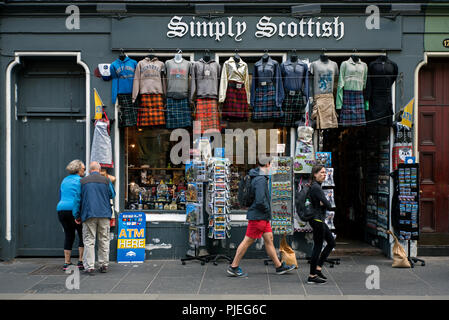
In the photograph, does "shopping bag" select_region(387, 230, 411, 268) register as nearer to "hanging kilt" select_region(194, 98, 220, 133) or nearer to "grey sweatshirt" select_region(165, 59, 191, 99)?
"hanging kilt" select_region(194, 98, 220, 133)

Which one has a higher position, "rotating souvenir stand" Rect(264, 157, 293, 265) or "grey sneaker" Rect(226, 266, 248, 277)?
"rotating souvenir stand" Rect(264, 157, 293, 265)

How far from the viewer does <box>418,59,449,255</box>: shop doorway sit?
350 inches

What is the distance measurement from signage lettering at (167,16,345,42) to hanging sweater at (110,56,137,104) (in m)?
0.98

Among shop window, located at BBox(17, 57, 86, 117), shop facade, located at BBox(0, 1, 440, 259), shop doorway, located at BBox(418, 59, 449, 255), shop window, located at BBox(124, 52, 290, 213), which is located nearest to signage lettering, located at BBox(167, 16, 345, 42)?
shop facade, located at BBox(0, 1, 440, 259)

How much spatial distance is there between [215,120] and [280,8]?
8.47 feet

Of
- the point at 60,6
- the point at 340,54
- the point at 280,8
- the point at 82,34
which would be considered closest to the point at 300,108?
the point at 340,54

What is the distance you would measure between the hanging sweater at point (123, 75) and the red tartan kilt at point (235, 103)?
1.91 metres

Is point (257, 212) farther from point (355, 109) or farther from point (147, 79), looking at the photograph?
point (147, 79)

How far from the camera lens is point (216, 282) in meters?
7.04

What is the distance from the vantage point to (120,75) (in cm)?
848

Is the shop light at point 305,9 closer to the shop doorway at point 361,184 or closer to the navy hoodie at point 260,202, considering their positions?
the shop doorway at point 361,184

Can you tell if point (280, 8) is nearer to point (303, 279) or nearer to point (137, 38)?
point (137, 38)

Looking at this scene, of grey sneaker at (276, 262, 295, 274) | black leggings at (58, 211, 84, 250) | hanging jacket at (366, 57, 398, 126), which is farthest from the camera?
hanging jacket at (366, 57, 398, 126)

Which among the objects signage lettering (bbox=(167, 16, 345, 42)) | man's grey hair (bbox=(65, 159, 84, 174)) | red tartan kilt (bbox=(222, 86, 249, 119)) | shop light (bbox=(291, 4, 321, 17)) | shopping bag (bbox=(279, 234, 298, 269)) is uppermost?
shop light (bbox=(291, 4, 321, 17))
